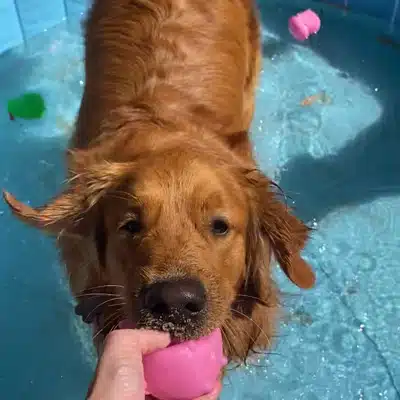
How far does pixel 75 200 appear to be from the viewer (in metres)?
2.93

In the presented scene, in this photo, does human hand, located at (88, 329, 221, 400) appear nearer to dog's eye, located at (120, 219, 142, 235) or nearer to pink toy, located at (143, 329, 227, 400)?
pink toy, located at (143, 329, 227, 400)

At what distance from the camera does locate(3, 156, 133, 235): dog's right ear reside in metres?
2.83

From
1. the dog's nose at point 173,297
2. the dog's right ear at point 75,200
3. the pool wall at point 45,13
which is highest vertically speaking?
the dog's nose at point 173,297

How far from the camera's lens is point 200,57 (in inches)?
143

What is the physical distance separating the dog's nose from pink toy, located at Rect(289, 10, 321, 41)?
363 centimetres

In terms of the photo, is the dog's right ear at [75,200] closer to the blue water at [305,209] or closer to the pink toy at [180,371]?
the pink toy at [180,371]

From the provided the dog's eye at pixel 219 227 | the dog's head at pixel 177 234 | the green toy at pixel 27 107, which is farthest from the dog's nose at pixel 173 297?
the green toy at pixel 27 107

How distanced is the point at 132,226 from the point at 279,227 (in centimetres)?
69

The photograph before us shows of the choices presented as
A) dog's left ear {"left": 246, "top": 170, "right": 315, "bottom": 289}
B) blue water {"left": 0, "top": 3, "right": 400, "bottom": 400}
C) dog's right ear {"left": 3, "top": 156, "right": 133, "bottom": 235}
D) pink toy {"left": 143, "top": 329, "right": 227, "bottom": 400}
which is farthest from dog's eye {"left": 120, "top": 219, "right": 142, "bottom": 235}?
blue water {"left": 0, "top": 3, "right": 400, "bottom": 400}

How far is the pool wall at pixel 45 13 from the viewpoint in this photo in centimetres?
564

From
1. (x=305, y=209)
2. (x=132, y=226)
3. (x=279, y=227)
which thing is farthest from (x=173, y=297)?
(x=305, y=209)

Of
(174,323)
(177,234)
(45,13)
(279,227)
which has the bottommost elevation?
(45,13)

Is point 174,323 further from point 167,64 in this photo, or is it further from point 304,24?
point 304,24

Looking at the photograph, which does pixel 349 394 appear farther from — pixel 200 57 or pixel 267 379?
pixel 200 57
